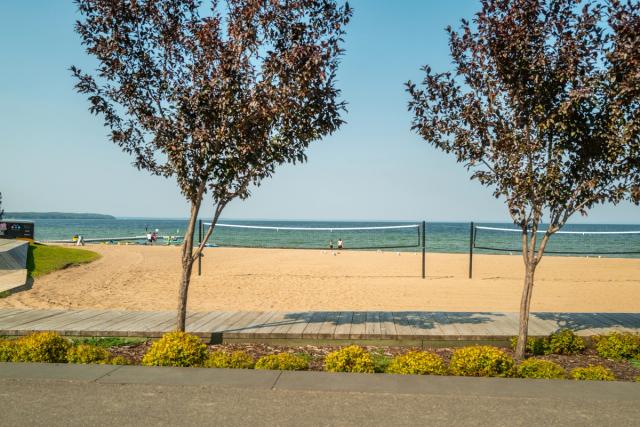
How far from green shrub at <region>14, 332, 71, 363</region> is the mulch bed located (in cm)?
91

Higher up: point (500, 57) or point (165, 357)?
point (500, 57)

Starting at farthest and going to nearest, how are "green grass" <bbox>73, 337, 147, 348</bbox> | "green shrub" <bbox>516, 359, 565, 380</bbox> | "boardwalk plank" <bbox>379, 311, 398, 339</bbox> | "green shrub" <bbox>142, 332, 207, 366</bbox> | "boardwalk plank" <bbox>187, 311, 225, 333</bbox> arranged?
"boardwalk plank" <bbox>187, 311, 225, 333</bbox> → "boardwalk plank" <bbox>379, 311, 398, 339</bbox> → "green grass" <bbox>73, 337, 147, 348</bbox> → "green shrub" <bbox>142, 332, 207, 366</bbox> → "green shrub" <bbox>516, 359, 565, 380</bbox>

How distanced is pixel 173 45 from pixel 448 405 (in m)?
6.22

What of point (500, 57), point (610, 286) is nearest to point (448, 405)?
point (500, 57)

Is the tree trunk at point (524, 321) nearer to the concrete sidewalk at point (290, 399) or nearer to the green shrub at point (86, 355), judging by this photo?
the concrete sidewalk at point (290, 399)

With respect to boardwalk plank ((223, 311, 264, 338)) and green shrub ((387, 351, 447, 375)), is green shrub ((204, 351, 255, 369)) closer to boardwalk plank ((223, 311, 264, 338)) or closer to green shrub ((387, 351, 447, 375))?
green shrub ((387, 351, 447, 375))

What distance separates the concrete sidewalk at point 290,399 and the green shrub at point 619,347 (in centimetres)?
277

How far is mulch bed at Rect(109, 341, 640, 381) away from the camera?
7176mm

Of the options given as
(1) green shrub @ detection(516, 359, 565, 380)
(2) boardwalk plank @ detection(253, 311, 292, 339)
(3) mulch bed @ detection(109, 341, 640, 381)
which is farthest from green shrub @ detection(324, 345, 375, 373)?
(2) boardwalk plank @ detection(253, 311, 292, 339)

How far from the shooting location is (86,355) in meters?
6.38

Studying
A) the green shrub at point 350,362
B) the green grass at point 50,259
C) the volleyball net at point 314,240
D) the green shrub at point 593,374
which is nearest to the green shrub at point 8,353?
the green shrub at point 350,362

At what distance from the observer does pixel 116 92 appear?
8.08 metres

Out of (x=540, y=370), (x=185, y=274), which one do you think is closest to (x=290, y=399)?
(x=540, y=370)

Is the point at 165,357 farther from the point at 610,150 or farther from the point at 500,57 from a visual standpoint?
the point at 610,150
